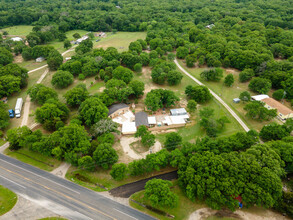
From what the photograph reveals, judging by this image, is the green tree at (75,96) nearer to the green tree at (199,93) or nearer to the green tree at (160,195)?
the green tree at (199,93)

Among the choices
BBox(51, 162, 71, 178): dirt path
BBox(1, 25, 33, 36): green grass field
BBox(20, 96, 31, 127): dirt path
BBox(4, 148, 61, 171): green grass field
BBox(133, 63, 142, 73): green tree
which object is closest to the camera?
BBox(51, 162, 71, 178): dirt path

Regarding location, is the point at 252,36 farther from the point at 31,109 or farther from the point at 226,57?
the point at 31,109

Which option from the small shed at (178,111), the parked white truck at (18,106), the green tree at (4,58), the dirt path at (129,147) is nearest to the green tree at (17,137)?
the parked white truck at (18,106)

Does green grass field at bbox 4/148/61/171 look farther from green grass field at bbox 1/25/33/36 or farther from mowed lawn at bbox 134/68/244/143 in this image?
green grass field at bbox 1/25/33/36

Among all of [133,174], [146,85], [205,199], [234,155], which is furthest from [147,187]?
[146,85]

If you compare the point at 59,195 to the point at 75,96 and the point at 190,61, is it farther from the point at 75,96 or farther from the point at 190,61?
the point at 190,61

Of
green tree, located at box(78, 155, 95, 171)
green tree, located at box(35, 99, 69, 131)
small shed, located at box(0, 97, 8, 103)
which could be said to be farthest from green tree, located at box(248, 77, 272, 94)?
small shed, located at box(0, 97, 8, 103)
